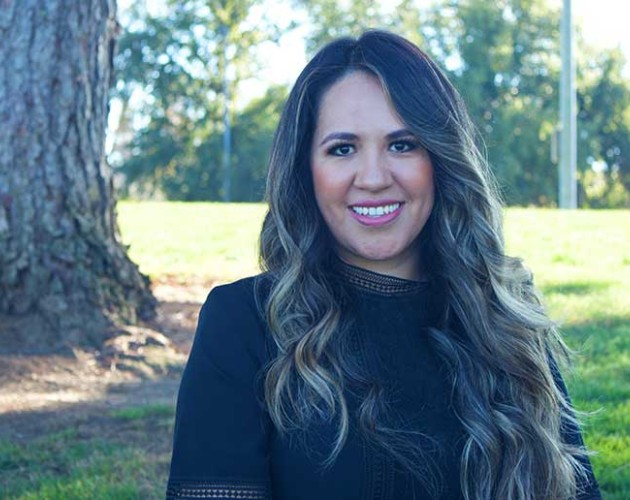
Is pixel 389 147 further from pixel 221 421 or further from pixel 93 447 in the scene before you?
pixel 93 447

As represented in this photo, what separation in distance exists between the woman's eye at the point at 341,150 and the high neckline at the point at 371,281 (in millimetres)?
288

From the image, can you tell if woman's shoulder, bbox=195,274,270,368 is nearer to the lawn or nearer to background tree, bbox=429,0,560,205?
the lawn

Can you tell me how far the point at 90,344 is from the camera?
5.54m

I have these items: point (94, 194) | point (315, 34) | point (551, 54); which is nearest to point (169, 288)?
point (94, 194)

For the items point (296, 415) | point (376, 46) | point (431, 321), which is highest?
point (376, 46)

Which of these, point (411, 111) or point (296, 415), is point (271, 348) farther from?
point (411, 111)

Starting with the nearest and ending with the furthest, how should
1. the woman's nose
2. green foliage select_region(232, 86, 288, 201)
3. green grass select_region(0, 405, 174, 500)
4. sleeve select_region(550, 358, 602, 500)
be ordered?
the woman's nose
sleeve select_region(550, 358, 602, 500)
green grass select_region(0, 405, 174, 500)
green foliage select_region(232, 86, 288, 201)

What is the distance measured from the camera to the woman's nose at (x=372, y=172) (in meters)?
2.50

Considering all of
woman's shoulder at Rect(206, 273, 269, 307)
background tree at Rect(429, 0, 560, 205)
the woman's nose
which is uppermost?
background tree at Rect(429, 0, 560, 205)

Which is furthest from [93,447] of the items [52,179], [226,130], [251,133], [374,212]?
[251,133]

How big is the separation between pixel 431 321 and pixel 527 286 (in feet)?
1.31

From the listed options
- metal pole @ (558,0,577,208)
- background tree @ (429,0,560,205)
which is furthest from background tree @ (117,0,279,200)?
metal pole @ (558,0,577,208)

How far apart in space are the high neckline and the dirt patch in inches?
88.8

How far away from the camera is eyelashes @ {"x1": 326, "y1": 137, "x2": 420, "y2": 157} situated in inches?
99.3
